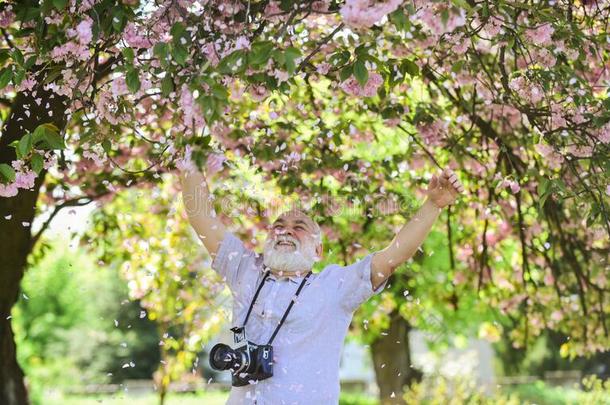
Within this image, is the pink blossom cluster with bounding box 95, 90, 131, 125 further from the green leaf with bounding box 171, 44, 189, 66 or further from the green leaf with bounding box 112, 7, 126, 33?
the green leaf with bounding box 171, 44, 189, 66

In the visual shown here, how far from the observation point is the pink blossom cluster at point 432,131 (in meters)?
5.61

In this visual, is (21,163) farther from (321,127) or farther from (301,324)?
(321,127)

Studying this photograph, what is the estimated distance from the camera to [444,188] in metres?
3.74

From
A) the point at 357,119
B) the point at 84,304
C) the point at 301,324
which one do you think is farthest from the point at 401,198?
the point at 84,304

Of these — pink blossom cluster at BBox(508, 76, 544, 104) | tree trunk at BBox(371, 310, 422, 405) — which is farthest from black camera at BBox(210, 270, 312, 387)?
tree trunk at BBox(371, 310, 422, 405)

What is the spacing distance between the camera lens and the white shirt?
0.20 m

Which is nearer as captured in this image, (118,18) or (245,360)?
(118,18)

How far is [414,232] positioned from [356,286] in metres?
0.35

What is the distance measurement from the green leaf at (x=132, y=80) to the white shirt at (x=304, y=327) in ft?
3.75

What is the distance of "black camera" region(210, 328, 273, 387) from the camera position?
3.54 meters

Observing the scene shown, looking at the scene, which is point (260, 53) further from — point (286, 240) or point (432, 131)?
point (432, 131)

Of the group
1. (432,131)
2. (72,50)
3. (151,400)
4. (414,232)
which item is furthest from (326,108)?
(151,400)

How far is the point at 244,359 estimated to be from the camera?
3.56 m

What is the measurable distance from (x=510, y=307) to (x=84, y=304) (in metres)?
Answer: 27.3
